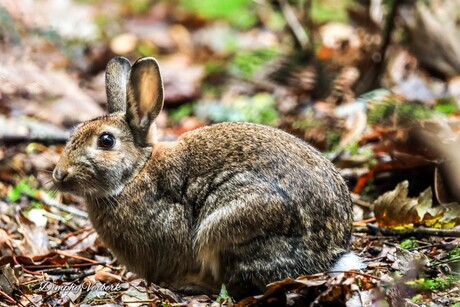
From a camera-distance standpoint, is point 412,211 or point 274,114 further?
point 274,114

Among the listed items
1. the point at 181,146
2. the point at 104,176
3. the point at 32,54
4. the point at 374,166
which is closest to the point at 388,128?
the point at 374,166

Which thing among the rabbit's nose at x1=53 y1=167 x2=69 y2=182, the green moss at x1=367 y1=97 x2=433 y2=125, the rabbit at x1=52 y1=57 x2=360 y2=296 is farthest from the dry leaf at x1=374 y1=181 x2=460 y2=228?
the rabbit's nose at x1=53 y1=167 x2=69 y2=182

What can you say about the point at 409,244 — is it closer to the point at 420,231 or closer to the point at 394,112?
the point at 420,231

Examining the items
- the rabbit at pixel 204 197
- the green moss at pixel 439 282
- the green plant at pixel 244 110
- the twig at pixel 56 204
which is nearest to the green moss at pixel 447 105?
the green plant at pixel 244 110

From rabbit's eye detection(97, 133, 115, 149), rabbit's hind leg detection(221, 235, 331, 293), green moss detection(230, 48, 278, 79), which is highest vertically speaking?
rabbit's eye detection(97, 133, 115, 149)

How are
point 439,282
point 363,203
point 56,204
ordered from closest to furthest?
point 439,282
point 363,203
point 56,204

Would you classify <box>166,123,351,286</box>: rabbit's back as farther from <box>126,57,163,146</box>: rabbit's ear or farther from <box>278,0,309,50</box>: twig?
<box>278,0,309,50</box>: twig

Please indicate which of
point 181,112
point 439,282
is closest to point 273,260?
point 439,282

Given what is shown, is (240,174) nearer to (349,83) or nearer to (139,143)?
(139,143)
